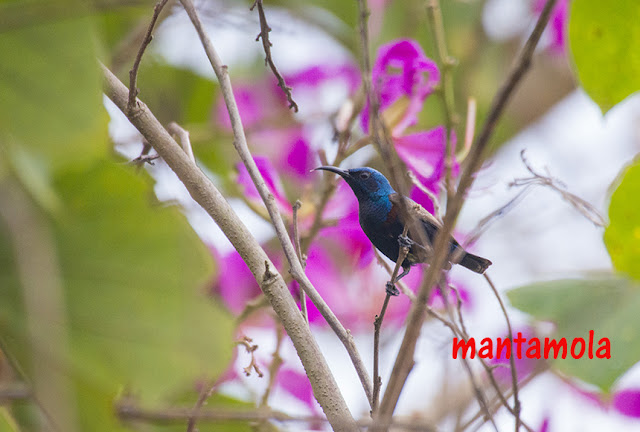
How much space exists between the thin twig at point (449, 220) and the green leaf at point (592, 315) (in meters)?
0.39

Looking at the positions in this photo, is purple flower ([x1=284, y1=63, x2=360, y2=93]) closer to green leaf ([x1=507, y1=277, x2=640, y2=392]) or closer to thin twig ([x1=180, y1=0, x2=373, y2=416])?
green leaf ([x1=507, y1=277, x2=640, y2=392])

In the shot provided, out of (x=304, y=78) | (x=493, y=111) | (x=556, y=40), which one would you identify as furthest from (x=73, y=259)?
(x=556, y=40)

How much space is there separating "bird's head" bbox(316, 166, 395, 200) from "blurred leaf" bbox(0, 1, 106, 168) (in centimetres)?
48

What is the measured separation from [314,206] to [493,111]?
24.9 inches

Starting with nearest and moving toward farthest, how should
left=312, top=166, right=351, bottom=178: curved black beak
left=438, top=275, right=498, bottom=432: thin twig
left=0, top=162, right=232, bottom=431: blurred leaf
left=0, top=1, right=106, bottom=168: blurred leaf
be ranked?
left=0, top=1, right=106, bottom=168: blurred leaf → left=0, top=162, right=232, bottom=431: blurred leaf → left=438, top=275, right=498, bottom=432: thin twig → left=312, top=166, right=351, bottom=178: curved black beak

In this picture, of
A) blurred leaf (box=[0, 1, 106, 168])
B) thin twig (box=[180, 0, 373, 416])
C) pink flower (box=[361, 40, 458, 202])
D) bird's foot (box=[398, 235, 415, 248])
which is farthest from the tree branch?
blurred leaf (box=[0, 1, 106, 168])

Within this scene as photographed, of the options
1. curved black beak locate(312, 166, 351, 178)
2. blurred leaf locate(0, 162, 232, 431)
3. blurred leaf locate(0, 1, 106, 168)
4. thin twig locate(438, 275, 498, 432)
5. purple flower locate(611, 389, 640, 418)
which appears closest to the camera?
blurred leaf locate(0, 1, 106, 168)

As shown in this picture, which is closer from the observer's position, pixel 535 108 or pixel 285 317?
pixel 285 317

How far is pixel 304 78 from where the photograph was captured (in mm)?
1731

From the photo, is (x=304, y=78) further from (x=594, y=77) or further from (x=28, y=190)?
(x=28, y=190)

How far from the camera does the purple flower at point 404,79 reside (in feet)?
3.03

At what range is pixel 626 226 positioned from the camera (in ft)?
→ 2.61

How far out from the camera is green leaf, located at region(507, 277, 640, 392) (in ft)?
2.61

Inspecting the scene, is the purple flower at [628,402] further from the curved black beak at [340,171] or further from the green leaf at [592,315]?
the curved black beak at [340,171]
